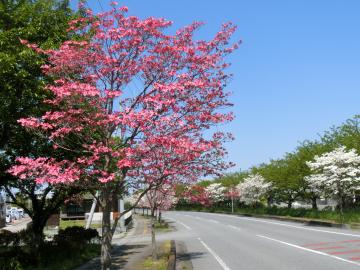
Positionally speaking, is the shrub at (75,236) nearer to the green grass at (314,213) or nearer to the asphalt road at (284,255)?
the asphalt road at (284,255)

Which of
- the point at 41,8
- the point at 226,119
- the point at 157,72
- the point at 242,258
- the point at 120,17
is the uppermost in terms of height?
the point at 41,8

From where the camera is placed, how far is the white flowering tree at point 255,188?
5895 cm

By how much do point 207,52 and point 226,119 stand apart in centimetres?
167

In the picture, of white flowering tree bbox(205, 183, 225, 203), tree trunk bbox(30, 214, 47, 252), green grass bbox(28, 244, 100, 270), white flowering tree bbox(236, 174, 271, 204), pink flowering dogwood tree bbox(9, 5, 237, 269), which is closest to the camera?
pink flowering dogwood tree bbox(9, 5, 237, 269)

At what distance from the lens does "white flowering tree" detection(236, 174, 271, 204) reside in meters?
59.0

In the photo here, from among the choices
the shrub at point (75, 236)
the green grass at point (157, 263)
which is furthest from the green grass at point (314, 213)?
the green grass at point (157, 263)

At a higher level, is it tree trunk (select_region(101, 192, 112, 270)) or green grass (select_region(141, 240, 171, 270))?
tree trunk (select_region(101, 192, 112, 270))

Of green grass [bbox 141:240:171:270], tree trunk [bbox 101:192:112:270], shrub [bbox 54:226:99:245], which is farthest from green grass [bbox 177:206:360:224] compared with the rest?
tree trunk [bbox 101:192:112:270]

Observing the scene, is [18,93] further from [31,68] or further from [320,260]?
[320,260]

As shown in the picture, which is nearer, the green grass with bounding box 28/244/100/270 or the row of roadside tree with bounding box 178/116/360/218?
the green grass with bounding box 28/244/100/270

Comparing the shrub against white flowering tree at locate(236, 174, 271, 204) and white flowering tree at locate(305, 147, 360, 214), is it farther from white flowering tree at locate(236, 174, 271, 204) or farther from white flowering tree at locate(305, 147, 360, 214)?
white flowering tree at locate(236, 174, 271, 204)

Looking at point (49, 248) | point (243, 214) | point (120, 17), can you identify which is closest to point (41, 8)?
point (120, 17)

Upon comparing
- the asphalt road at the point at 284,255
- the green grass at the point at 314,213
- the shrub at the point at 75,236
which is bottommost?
the asphalt road at the point at 284,255

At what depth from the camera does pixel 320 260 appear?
52.1 feet
